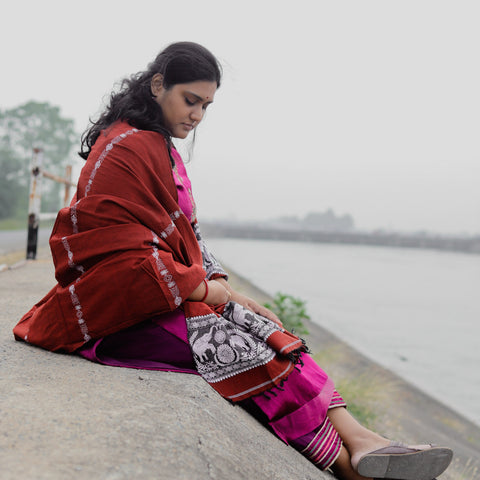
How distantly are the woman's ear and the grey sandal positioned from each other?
1603mm

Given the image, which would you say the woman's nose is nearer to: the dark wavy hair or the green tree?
the dark wavy hair

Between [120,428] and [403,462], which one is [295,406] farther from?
→ [120,428]

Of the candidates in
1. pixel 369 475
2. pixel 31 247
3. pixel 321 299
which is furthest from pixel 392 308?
pixel 369 475

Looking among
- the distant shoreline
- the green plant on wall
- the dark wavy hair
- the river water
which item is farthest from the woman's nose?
the distant shoreline

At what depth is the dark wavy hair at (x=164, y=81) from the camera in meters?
2.07

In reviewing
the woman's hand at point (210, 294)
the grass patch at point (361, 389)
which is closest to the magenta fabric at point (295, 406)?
the woman's hand at point (210, 294)

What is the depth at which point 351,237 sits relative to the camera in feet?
242

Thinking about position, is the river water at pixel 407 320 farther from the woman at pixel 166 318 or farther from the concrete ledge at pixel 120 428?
the concrete ledge at pixel 120 428

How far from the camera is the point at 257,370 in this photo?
6.15 feet

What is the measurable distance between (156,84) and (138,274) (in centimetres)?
82

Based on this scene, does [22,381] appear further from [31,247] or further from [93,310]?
[31,247]

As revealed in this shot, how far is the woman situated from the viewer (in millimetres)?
1848

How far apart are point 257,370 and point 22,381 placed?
793mm

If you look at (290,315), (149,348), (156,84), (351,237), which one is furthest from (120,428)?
(351,237)
